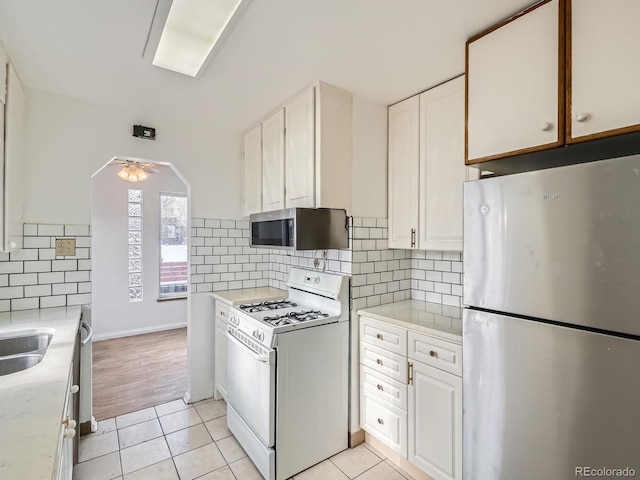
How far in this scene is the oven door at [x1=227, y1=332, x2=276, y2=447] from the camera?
1801 millimetres

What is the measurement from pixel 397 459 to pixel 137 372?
2.75m

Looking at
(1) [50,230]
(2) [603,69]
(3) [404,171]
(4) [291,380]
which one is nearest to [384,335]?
(4) [291,380]

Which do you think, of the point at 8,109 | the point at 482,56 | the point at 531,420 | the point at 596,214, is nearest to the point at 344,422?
the point at 531,420

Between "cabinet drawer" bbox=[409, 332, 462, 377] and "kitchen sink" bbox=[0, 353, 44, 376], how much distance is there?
186 centimetres

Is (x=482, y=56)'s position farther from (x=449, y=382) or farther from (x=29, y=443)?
(x=29, y=443)

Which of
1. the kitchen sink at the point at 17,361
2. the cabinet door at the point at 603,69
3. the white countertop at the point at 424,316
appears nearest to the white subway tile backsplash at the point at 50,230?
the kitchen sink at the point at 17,361

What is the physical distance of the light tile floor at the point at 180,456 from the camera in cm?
190

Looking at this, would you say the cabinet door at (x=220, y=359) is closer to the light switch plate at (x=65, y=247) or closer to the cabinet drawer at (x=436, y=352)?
the light switch plate at (x=65, y=247)

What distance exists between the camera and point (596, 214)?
1010 mm

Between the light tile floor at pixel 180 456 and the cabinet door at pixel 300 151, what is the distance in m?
1.67

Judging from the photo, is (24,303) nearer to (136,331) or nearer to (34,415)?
(34,415)

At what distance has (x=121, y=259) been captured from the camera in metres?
4.56

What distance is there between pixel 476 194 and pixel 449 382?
3.23 ft

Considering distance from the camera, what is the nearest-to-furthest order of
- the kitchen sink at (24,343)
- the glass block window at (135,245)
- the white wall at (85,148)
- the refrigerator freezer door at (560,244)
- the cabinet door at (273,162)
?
the refrigerator freezer door at (560,244)
the kitchen sink at (24,343)
the white wall at (85,148)
the cabinet door at (273,162)
the glass block window at (135,245)
